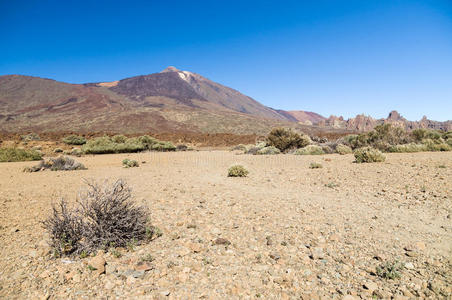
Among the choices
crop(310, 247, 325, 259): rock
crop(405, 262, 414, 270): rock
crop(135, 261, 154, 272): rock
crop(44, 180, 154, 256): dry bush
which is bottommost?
crop(135, 261, 154, 272): rock

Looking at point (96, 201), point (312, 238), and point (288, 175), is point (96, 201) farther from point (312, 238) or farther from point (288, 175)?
point (288, 175)

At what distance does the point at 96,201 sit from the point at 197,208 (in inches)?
88.9

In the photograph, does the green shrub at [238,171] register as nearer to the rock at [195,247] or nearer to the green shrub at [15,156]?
the rock at [195,247]

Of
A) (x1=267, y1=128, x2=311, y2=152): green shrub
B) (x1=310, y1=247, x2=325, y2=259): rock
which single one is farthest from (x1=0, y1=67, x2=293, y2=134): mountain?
(x1=310, y1=247, x2=325, y2=259): rock

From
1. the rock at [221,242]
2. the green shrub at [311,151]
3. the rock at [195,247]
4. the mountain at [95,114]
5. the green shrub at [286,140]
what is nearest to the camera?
the rock at [195,247]

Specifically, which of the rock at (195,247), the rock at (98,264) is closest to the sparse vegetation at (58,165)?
the rock at (98,264)

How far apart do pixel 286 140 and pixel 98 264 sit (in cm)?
1705

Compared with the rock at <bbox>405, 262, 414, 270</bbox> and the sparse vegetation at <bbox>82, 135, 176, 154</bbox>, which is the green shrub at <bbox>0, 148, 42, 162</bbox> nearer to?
the sparse vegetation at <bbox>82, 135, 176, 154</bbox>

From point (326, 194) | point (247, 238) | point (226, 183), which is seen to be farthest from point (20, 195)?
point (326, 194)

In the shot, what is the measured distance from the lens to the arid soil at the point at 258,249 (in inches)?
104

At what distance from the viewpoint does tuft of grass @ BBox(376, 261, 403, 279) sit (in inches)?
110

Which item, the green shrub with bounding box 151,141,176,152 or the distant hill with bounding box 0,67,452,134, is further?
the distant hill with bounding box 0,67,452,134

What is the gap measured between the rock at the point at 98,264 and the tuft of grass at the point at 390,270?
3.24 metres

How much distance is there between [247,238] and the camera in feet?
12.7
